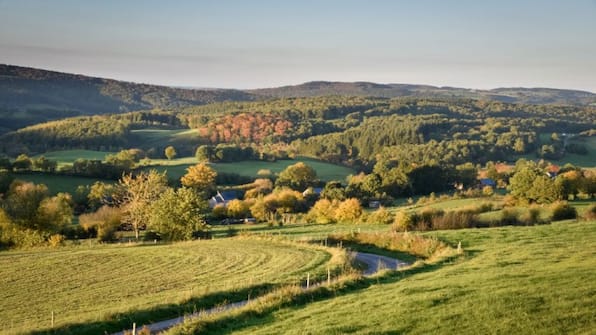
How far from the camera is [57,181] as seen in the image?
9144 cm

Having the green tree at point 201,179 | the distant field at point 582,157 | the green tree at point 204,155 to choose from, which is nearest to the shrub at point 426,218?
the green tree at point 201,179

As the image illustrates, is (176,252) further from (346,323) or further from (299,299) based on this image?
(346,323)

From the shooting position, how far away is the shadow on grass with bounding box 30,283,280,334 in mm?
17141

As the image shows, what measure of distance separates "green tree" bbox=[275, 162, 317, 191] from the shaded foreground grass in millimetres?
80473

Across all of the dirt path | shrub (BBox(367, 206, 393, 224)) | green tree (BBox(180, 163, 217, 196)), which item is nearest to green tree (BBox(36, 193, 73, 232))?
shrub (BBox(367, 206, 393, 224))

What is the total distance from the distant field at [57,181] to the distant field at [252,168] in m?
19.2

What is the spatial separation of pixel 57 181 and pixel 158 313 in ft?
265

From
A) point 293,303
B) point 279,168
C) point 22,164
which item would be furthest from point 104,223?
point 279,168

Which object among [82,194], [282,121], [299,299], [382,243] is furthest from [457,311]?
[282,121]

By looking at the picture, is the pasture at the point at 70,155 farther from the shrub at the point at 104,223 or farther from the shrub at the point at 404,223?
the shrub at the point at 404,223

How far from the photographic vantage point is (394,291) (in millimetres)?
17203

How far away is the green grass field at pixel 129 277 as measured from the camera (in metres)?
19.9

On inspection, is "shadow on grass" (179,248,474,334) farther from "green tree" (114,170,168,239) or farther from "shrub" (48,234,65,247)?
"green tree" (114,170,168,239)

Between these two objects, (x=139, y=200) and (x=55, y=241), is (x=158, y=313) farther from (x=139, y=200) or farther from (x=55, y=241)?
(x=139, y=200)
